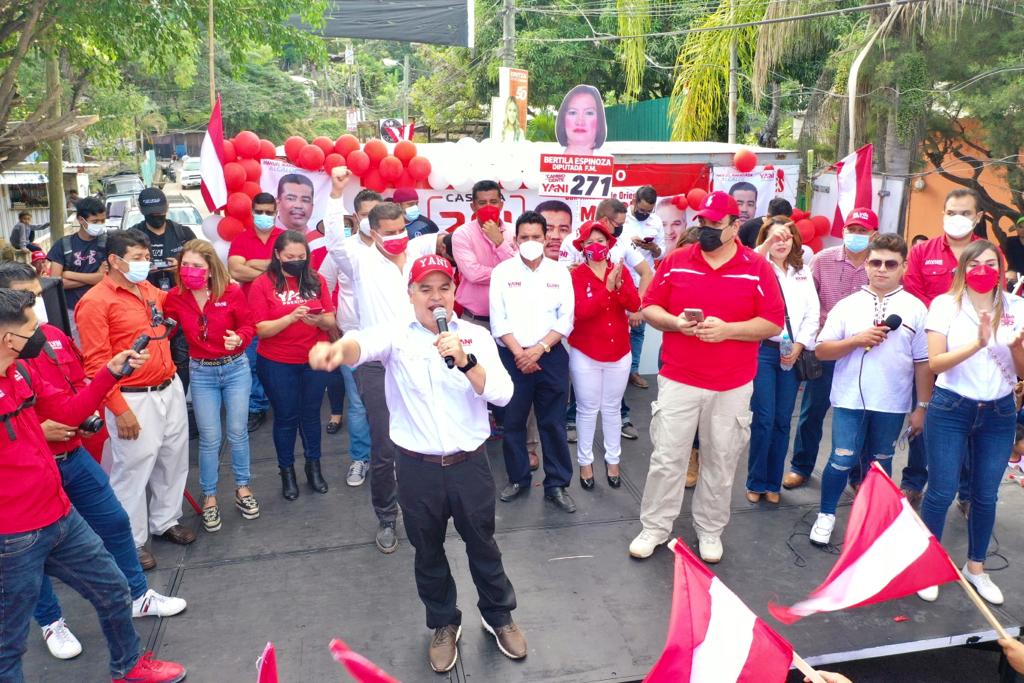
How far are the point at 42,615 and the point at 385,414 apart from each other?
1868 mm

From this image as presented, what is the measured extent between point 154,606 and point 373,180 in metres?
4.72

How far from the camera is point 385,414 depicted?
4555 mm

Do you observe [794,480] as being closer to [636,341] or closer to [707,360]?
[707,360]

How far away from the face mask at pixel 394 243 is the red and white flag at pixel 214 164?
2.78 m

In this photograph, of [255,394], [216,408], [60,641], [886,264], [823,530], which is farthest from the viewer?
[255,394]

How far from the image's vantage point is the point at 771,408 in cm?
529

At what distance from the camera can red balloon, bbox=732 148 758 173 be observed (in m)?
9.02

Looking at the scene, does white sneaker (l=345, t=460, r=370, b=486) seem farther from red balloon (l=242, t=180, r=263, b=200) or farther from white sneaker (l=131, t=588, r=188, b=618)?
red balloon (l=242, t=180, r=263, b=200)

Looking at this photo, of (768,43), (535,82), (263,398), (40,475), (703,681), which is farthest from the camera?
(535,82)

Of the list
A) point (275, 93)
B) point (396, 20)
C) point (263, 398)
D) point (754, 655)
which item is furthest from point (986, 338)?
point (275, 93)

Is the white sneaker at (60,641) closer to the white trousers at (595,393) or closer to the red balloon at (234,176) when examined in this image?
the white trousers at (595,393)

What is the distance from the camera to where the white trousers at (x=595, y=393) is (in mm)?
5465

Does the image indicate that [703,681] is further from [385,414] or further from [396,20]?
[396,20]

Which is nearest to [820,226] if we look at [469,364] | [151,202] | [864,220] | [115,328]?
[864,220]
